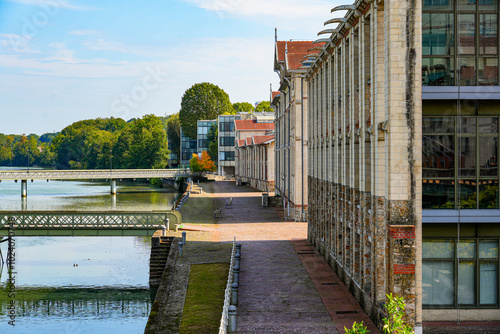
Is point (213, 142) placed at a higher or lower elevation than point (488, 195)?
higher

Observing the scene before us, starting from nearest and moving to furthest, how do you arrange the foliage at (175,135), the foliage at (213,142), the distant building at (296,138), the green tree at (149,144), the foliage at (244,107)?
the distant building at (296,138) < the foliage at (213,142) < the green tree at (149,144) < the foliage at (175,135) < the foliage at (244,107)

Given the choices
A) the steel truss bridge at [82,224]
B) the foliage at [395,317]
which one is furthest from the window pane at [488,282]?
the steel truss bridge at [82,224]

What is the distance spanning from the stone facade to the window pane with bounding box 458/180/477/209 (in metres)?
1.84

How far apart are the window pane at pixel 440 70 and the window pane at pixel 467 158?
5.45 ft

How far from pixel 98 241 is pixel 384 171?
35.2 meters

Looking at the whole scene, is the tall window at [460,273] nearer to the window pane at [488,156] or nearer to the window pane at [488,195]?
the window pane at [488,195]

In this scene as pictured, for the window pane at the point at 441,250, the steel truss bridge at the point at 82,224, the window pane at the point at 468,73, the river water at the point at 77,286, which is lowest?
the river water at the point at 77,286

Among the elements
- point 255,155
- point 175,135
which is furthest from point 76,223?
point 175,135

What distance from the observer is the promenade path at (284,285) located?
656 inches

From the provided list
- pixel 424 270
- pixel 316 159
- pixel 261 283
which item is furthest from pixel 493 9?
pixel 316 159

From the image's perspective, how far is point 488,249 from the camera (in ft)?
53.3

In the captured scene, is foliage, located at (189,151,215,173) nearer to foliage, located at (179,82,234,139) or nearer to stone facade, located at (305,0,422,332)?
foliage, located at (179,82,234,139)

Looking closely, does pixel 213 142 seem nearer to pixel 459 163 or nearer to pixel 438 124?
pixel 438 124

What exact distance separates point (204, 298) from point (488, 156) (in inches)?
405
